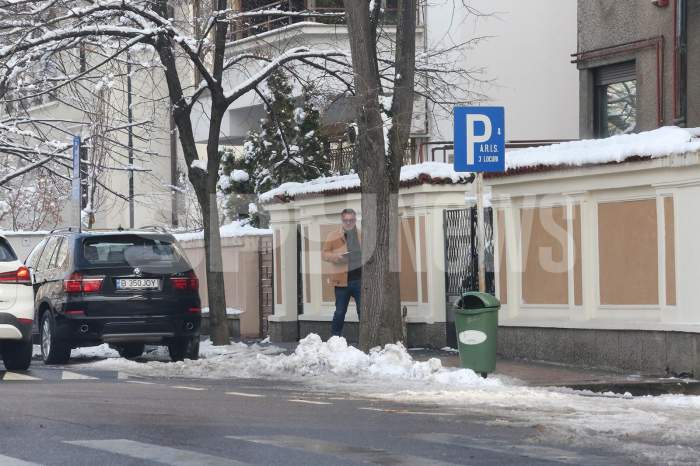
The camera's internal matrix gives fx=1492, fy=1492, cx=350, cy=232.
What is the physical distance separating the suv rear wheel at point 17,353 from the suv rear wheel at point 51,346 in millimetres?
1732

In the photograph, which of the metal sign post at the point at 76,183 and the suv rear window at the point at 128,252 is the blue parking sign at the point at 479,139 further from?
the metal sign post at the point at 76,183

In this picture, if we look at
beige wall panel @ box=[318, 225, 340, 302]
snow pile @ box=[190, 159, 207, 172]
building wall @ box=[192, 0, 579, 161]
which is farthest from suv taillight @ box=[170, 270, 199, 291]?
building wall @ box=[192, 0, 579, 161]

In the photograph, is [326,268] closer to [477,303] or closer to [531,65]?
[477,303]

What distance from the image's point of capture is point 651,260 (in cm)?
1631

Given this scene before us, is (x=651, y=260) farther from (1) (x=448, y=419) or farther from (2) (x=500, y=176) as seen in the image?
(1) (x=448, y=419)

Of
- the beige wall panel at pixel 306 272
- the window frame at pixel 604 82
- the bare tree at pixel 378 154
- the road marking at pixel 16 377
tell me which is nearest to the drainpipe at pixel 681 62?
the window frame at pixel 604 82

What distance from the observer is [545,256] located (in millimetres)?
18328

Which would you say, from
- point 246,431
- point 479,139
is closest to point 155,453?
point 246,431

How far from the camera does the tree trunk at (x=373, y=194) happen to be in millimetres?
17547

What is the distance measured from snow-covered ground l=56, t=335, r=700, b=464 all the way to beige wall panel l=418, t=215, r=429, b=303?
222 cm

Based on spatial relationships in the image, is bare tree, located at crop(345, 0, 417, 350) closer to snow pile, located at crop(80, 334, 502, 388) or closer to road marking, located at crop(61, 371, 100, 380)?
snow pile, located at crop(80, 334, 502, 388)

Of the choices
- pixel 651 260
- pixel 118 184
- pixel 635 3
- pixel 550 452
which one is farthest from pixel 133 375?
pixel 118 184

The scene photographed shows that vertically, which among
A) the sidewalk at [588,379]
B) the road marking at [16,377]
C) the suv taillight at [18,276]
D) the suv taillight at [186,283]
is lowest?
the sidewalk at [588,379]

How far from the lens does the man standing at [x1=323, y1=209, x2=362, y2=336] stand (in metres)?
20.1
